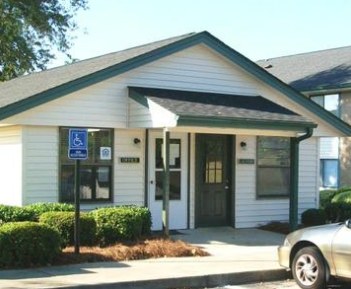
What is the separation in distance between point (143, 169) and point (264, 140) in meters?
3.53

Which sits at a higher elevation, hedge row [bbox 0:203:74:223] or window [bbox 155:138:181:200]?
window [bbox 155:138:181:200]

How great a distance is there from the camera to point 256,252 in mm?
12781

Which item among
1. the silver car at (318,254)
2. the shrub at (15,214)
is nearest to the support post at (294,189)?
the silver car at (318,254)

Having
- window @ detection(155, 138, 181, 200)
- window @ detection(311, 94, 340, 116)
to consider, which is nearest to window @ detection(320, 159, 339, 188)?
window @ detection(311, 94, 340, 116)

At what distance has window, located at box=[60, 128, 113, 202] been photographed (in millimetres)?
14141

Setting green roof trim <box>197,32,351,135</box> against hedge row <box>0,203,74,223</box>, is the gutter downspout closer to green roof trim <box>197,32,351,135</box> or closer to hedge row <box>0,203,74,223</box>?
green roof trim <box>197,32,351,135</box>

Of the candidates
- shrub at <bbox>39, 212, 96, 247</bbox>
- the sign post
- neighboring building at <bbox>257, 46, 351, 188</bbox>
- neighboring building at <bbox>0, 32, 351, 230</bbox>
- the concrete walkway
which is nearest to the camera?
the concrete walkway

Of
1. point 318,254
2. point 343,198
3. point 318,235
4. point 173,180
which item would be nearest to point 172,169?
point 173,180

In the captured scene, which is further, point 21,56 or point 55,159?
point 21,56

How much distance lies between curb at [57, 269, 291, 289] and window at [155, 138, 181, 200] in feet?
16.0

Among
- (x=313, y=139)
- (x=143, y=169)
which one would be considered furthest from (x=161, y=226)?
(x=313, y=139)

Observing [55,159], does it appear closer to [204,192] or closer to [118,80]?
[118,80]

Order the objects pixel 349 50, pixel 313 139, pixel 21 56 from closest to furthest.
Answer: pixel 313 139, pixel 349 50, pixel 21 56

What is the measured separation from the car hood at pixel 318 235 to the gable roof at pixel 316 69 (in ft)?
54.8
